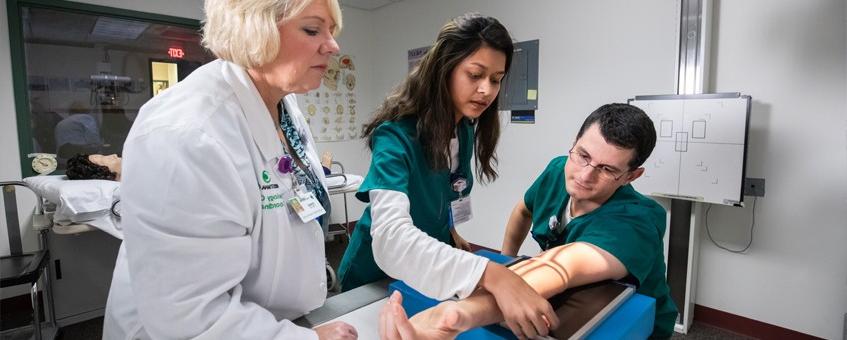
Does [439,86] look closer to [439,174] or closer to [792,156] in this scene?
[439,174]

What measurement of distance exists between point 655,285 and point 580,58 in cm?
218

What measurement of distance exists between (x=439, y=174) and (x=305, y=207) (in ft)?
1.60

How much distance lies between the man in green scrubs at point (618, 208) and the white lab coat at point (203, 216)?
28.0 inches

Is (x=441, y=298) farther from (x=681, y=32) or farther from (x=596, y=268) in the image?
(x=681, y=32)

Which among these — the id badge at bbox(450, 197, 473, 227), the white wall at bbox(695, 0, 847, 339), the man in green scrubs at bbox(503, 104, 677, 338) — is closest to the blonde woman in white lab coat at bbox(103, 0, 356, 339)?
the id badge at bbox(450, 197, 473, 227)

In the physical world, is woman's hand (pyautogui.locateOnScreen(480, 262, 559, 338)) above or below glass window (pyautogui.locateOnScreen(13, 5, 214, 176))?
below

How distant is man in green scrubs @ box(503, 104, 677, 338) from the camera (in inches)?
42.2

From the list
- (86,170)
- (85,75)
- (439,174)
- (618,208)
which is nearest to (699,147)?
(618,208)

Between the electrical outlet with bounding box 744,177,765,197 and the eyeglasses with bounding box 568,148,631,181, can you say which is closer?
the eyeglasses with bounding box 568,148,631,181

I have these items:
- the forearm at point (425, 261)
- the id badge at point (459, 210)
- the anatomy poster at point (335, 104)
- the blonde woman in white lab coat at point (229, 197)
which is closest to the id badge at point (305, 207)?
the blonde woman in white lab coat at point (229, 197)

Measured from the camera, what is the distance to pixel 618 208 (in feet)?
3.84

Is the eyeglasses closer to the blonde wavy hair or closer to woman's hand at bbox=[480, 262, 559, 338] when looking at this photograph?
woman's hand at bbox=[480, 262, 559, 338]

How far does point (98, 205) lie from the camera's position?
2.32m

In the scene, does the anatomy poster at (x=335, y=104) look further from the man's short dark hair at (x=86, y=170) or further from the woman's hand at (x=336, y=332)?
the woman's hand at (x=336, y=332)
